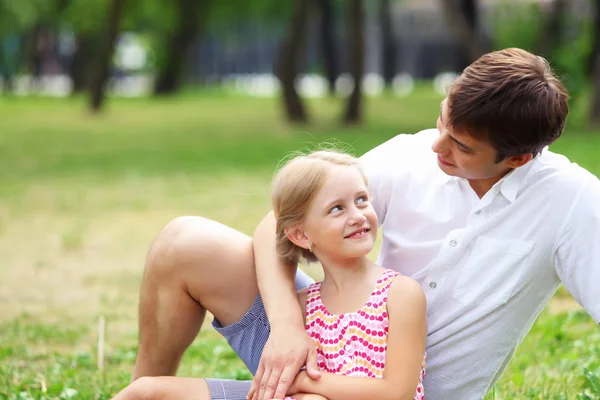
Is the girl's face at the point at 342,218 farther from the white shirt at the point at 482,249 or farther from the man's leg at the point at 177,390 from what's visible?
the man's leg at the point at 177,390

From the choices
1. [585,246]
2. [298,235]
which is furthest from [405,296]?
[585,246]

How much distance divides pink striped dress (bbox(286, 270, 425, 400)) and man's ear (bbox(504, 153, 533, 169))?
16.9 inches

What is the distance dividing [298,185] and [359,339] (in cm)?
46

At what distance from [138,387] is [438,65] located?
1607 inches

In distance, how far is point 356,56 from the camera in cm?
1803

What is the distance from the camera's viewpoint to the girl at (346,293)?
2.69 m

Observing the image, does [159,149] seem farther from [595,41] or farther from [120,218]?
[595,41]

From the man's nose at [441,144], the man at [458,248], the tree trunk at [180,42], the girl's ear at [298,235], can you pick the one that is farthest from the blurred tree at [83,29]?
the man's nose at [441,144]

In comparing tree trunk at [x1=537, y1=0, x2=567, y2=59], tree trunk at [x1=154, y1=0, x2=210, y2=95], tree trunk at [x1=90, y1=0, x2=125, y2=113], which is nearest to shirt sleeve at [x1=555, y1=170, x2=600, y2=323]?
tree trunk at [x1=537, y1=0, x2=567, y2=59]

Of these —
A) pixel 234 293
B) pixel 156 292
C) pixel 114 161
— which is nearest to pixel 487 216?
pixel 234 293

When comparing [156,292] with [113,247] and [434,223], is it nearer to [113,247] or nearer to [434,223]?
[434,223]

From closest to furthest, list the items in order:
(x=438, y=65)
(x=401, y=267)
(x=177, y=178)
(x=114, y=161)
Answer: (x=401, y=267), (x=177, y=178), (x=114, y=161), (x=438, y=65)

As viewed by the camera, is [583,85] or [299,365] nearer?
[299,365]

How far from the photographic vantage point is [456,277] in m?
2.84
